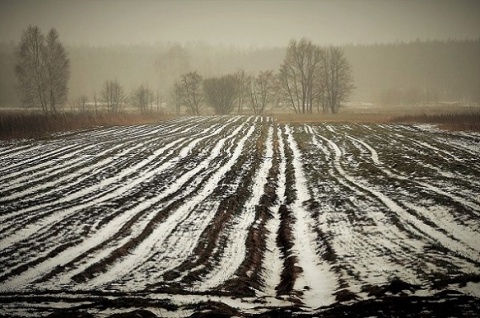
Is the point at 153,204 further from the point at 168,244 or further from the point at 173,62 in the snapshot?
the point at 173,62

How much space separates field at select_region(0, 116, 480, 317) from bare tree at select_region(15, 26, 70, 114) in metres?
49.9

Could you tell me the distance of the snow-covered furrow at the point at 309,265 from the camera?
7.26 meters

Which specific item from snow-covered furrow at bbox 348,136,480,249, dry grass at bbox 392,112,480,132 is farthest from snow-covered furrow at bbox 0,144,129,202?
dry grass at bbox 392,112,480,132

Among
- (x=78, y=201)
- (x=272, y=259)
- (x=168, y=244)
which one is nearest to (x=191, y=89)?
(x=78, y=201)

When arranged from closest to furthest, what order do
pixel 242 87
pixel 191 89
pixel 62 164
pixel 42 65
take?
pixel 62 164
pixel 42 65
pixel 191 89
pixel 242 87

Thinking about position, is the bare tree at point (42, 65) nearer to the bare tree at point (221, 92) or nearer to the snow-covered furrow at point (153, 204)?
the bare tree at point (221, 92)

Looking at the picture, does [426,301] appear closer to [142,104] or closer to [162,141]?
[162,141]

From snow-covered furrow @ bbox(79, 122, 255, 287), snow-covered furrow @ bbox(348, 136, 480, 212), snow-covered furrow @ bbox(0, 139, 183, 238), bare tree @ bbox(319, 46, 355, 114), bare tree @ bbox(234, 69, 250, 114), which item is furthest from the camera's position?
bare tree @ bbox(234, 69, 250, 114)

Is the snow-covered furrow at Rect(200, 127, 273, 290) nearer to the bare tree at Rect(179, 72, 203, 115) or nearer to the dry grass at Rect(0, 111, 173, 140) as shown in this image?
the dry grass at Rect(0, 111, 173, 140)

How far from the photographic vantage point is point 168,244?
32.3 ft

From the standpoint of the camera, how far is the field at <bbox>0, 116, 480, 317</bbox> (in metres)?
6.79

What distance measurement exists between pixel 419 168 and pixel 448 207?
20.5 feet

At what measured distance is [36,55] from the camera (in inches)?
2435

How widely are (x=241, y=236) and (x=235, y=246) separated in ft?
2.32
